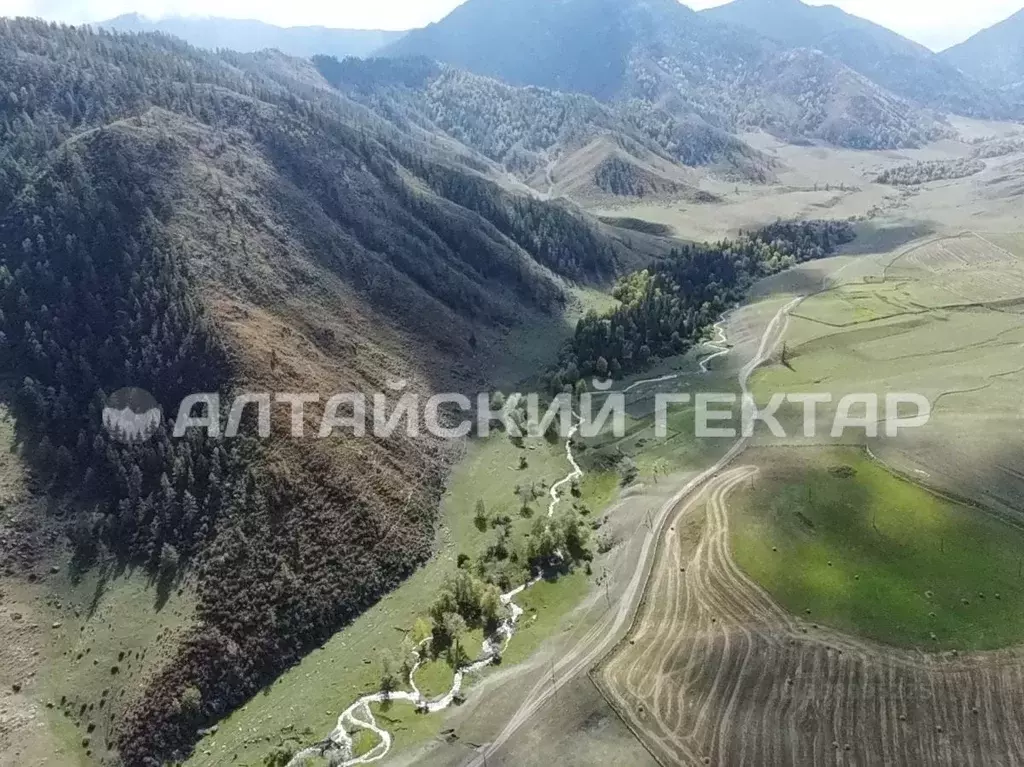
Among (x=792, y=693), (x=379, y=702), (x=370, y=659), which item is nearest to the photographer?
(x=792, y=693)

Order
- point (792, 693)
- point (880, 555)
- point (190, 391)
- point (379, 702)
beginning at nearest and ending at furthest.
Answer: point (792, 693) → point (379, 702) → point (880, 555) → point (190, 391)

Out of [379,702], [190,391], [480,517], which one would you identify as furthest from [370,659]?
[190,391]

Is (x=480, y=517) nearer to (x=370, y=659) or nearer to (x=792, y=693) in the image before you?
(x=370, y=659)

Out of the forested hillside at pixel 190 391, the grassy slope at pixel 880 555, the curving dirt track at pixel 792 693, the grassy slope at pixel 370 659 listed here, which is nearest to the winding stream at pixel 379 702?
the grassy slope at pixel 370 659

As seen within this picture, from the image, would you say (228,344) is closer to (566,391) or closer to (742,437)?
(566,391)

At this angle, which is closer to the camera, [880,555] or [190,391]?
[880,555]
